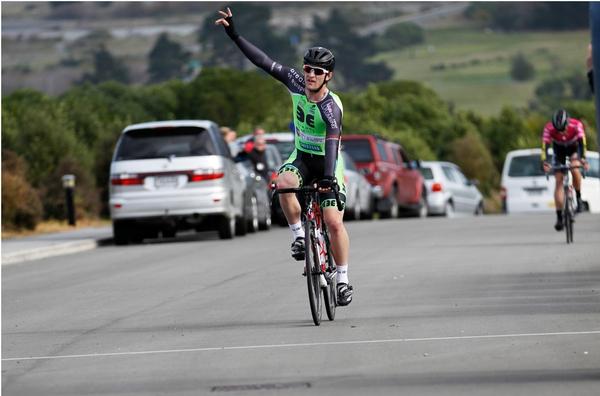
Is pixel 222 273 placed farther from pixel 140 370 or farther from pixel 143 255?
pixel 140 370

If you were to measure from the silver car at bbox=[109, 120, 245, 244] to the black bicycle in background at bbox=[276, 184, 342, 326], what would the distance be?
13.1 meters

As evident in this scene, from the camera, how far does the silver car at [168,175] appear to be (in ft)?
84.9

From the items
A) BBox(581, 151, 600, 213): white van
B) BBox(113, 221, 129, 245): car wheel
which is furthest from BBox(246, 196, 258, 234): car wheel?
BBox(581, 151, 600, 213): white van

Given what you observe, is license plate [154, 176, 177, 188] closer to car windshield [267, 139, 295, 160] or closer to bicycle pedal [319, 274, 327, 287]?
car windshield [267, 139, 295, 160]

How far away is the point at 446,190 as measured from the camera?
140ft

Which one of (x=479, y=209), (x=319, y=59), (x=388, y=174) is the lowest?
(x=479, y=209)

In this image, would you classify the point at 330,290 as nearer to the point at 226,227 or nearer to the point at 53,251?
the point at 53,251

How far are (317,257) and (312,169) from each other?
2.34 ft

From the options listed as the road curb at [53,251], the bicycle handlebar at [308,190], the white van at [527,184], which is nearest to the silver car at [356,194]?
the white van at [527,184]

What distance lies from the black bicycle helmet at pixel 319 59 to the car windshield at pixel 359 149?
78.7 ft

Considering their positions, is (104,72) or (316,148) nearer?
(316,148)

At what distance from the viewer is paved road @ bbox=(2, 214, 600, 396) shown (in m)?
9.47

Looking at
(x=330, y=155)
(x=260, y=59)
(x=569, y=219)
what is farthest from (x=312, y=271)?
(x=569, y=219)

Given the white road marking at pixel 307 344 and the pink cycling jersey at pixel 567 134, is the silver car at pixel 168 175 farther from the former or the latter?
the white road marking at pixel 307 344
